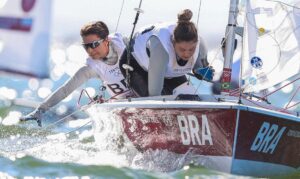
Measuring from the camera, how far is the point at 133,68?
588 centimetres

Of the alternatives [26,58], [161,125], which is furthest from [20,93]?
[26,58]

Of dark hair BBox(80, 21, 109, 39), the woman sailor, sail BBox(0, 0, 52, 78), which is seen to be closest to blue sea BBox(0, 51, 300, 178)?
the woman sailor

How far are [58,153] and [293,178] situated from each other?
1.99 meters

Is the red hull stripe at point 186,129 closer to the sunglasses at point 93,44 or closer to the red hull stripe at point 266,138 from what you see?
the red hull stripe at point 266,138

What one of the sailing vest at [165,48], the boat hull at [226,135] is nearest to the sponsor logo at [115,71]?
the sailing vest at [165,48]

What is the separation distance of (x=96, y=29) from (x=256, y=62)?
1.46m

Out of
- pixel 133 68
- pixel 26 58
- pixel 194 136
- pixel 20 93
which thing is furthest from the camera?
pixel 20 93

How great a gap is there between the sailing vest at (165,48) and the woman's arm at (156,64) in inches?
1.5

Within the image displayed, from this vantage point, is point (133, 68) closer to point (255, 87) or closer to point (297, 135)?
point (255, 87)

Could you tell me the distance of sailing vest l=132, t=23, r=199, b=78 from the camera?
5.36 m

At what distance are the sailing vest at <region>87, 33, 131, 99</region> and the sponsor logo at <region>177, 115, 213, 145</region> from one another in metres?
1.30

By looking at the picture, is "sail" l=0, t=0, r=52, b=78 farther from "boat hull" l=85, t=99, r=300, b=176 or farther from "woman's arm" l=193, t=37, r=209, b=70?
"woman's arm" l=193, t=37, r=209, b=70

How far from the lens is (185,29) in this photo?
16.7 feet

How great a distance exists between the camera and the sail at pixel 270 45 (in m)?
6.13
